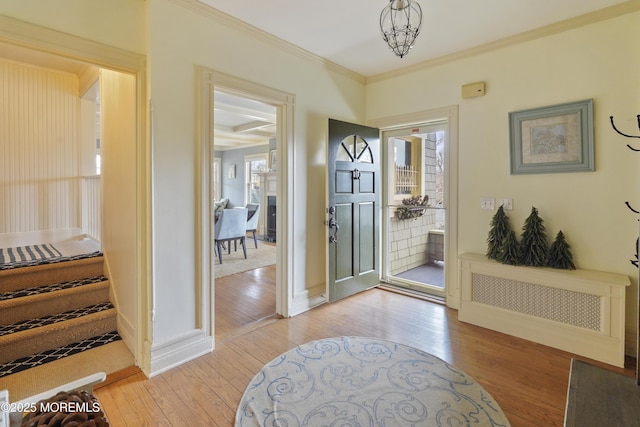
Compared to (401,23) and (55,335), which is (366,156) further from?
(55,335)

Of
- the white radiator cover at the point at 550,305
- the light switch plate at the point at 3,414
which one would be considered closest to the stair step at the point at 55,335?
the light switch plate at the point at 3,414

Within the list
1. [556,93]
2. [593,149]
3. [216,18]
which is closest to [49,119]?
[216,18]

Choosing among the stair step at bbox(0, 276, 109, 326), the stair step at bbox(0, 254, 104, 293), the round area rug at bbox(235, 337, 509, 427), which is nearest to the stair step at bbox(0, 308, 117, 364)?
the stair step at bbox(0, 276, 109, 326)

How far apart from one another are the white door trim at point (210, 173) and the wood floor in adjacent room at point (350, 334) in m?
0.37

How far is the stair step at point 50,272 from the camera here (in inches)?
104

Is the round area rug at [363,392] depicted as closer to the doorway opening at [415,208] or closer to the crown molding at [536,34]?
the doorway opening at [415,208]

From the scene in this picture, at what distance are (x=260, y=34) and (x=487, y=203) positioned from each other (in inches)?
109

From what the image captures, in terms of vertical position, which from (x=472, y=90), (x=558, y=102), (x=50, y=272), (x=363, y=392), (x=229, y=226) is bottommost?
(x=363, y=392)

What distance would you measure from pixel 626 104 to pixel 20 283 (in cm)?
524

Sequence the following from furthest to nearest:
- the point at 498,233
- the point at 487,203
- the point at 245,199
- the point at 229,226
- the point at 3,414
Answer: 1. the point at 245,199
2. the point at 229,226
3. the point at 487,203
4. the point at 498,233
5. the point at 3,414

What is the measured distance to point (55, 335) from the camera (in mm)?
2479

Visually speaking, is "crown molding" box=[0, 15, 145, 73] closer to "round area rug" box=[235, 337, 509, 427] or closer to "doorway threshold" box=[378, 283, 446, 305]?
"round area rug" box=[235, 337, 509, 427]

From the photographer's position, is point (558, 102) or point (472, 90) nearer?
point (558, 102)

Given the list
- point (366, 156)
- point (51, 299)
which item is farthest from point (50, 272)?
point (366, 156)
